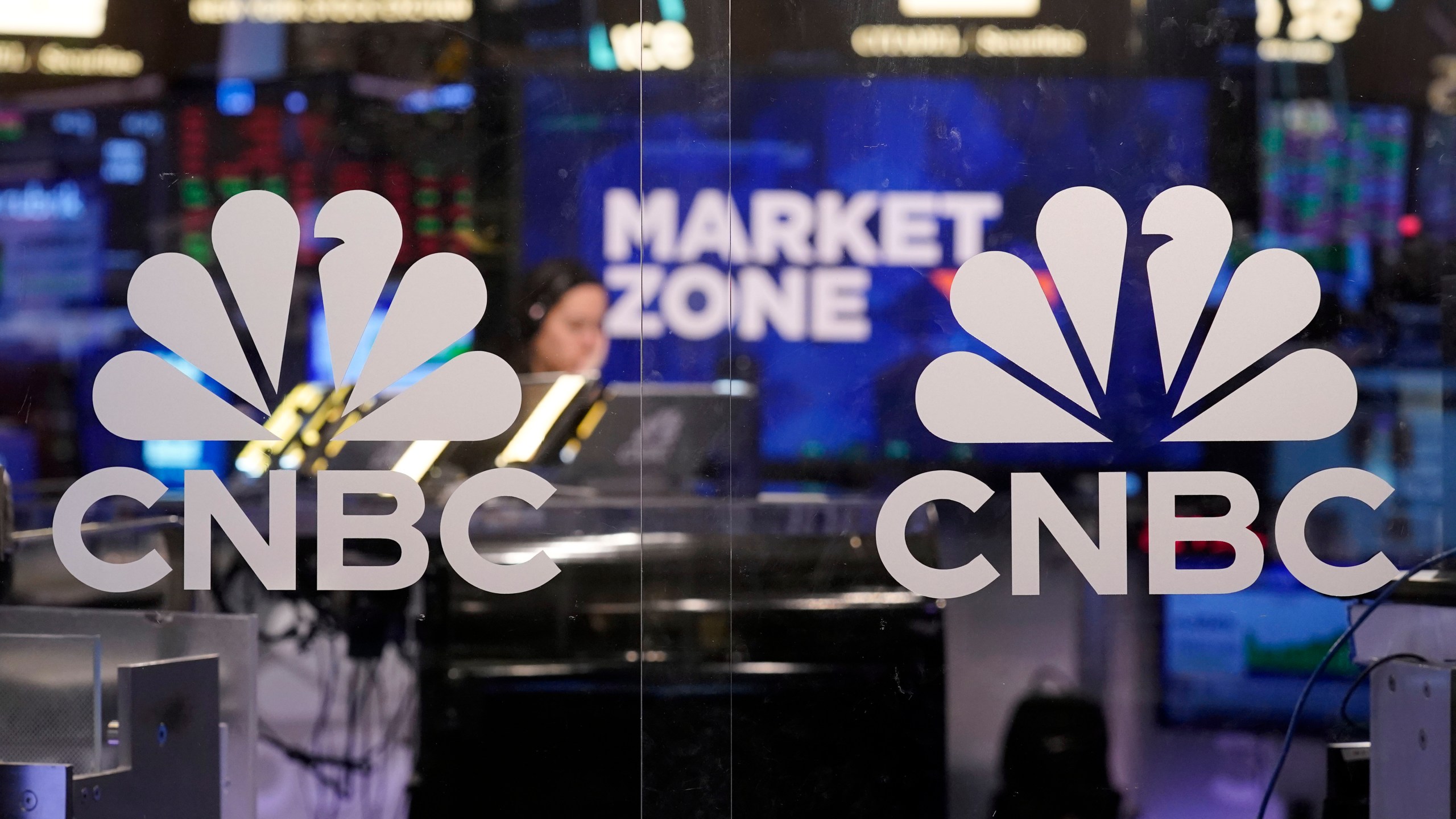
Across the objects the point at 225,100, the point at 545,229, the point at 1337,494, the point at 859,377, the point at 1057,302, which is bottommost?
the point at 1337,494

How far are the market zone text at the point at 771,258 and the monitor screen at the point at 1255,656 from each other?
778 millimetres

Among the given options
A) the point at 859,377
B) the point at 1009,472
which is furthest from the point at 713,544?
the point at 1009,472

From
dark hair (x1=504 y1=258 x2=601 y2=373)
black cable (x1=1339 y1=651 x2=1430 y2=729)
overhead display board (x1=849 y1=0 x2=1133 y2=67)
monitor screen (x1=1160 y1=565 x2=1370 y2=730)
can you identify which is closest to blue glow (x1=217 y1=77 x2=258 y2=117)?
dark hair (x1=504 y1=258 x2=601 y2=373)

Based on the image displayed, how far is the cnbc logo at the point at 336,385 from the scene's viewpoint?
2.17 m

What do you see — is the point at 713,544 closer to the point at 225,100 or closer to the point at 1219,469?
the point at 1219,469

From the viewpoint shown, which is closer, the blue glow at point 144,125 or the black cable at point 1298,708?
the black cable at point 1298,708

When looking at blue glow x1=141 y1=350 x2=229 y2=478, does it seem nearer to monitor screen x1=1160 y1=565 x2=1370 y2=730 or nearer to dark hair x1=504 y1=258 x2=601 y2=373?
dark hair x1=504 y1=258 x2=601 y2=373

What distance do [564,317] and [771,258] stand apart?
1.26 feet

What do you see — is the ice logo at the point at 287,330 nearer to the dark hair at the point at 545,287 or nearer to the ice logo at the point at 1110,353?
the dark hair at the point at 545,287

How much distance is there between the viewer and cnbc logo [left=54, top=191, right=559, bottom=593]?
2172mm

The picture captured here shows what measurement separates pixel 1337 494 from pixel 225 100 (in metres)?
2.12

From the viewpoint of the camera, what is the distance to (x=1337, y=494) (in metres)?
2.14

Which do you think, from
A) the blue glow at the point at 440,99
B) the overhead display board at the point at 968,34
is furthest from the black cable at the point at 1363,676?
the blue glow at the point at 440,99

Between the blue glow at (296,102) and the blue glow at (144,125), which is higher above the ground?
the blue glow at (296,102)
